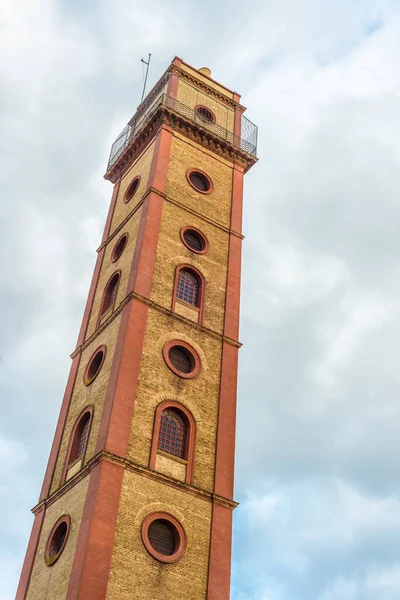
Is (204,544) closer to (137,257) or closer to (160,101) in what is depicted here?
(137,257)

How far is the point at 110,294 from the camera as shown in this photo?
33094 millimetres

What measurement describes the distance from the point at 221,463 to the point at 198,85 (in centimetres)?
2266

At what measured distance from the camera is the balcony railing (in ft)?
126

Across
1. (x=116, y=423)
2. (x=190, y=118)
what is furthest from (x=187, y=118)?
(x=116, y=423)

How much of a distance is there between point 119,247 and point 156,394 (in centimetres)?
948

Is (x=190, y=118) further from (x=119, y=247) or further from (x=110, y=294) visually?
(x=110, y=294)

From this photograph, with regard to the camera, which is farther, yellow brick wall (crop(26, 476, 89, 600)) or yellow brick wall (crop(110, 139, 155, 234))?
yellow brick wall (crop(110, 139, 155, 234))

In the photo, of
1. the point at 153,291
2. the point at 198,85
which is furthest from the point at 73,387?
the point at 198,85

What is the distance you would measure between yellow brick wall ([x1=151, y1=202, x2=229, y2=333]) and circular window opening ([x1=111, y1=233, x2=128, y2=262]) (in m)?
2.31

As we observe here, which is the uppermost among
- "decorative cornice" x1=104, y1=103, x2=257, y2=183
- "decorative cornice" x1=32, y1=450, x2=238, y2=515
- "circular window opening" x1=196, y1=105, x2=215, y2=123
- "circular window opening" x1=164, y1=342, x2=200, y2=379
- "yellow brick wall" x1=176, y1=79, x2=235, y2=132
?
"yellow brick wall" x1=176, y1=79, x2=235, y2=132

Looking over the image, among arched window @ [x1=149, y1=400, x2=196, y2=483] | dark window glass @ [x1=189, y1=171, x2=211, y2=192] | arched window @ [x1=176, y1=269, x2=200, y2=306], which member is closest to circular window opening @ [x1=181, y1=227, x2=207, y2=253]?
arched window @ [x1=176, y1=269, x2=200, y2=306]

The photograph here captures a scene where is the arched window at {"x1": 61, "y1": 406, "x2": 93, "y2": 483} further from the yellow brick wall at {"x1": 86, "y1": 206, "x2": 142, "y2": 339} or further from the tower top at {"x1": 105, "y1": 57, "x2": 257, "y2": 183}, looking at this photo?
the tower top at {"x1": 105, "y1": 57, "x2": 257, "y2": 183}

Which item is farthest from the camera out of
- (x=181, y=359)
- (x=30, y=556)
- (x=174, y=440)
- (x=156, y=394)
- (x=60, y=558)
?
(x=181, y=359)

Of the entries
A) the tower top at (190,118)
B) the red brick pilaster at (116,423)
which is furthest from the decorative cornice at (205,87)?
the red brick pilaster at (116,423)
